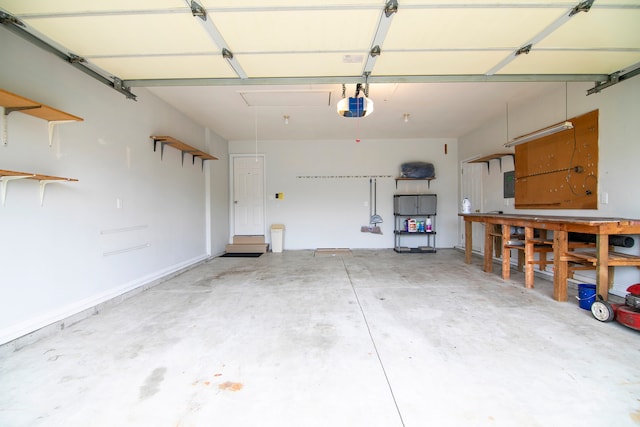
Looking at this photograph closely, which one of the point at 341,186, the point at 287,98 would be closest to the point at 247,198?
the point at 341,186

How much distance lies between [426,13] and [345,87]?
1853 millimetres

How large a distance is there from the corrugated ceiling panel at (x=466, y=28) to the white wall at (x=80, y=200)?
124 inches

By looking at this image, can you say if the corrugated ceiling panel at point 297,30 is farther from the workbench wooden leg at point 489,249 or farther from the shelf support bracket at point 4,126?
the workbench wooden leg at point 489,249

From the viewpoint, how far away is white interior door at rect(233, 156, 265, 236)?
6.95m

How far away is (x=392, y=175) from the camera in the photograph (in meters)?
6.86

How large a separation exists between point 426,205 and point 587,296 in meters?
3.96

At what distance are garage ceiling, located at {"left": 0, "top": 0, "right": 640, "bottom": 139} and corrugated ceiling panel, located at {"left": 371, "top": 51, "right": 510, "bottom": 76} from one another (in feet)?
0.04

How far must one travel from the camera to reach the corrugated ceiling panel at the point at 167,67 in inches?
99.6

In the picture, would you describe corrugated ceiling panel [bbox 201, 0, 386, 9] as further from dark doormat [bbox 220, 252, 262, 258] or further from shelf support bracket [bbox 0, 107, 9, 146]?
dark doormat [bbox 220, 252, 262, 258]

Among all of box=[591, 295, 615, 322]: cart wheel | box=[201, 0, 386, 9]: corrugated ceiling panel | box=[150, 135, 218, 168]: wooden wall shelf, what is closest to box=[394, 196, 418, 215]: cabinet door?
box=[591, 295, 615, 322]: cart wheel

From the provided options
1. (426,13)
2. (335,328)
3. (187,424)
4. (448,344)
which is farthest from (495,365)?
(426,13)

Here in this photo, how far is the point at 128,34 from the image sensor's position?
2.15 meters

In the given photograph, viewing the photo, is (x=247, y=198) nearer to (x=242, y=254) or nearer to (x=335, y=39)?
(x=242, y=254)

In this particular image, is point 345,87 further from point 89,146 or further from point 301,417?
point 301,417
